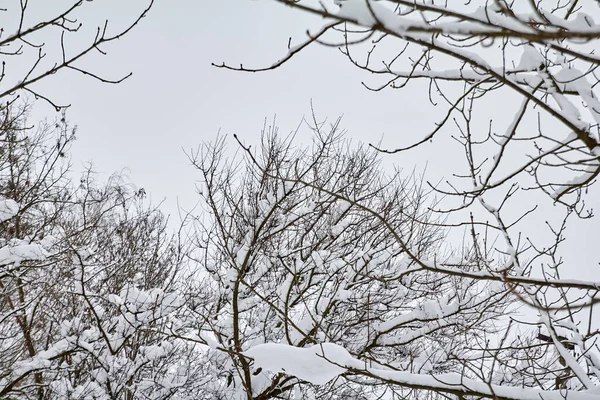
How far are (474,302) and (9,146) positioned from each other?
7.91 meters

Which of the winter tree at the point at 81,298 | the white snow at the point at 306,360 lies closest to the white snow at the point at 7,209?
the winter tree at the point at 81,298

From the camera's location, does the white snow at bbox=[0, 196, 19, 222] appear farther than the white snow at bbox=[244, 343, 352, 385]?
Yes

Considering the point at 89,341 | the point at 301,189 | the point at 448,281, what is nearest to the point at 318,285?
the point at 301,189

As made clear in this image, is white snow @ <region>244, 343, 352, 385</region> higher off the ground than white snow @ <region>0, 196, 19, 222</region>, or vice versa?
white snow @ <region>0, 196, 19, 222</region>

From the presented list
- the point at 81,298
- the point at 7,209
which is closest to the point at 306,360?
the point at 7,209

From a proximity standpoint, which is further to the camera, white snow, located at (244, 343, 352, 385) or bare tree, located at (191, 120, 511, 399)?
bare tree, located at (191, 120, 511, 399)

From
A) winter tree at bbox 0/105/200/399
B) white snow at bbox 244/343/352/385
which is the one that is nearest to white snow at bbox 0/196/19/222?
winter tree at bbox 0/105/200/399

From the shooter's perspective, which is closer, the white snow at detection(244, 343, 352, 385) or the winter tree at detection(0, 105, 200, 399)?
the white snow at detection(244, 343, 352, 385)

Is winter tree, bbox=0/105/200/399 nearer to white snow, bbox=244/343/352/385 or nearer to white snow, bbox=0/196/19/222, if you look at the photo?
white snow, bbox=0/196/19/222

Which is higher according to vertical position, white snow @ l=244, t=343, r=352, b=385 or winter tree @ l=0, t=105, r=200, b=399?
winter tree @ l=0, t=105, r=200, b=399

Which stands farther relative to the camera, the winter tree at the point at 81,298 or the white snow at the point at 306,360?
the winter tree at the point at 81,298

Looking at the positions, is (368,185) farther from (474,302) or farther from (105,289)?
(105,289)

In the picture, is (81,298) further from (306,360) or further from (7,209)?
(306,360)

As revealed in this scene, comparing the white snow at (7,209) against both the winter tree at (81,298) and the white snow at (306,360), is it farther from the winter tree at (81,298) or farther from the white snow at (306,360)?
the white snow at (306,360)
